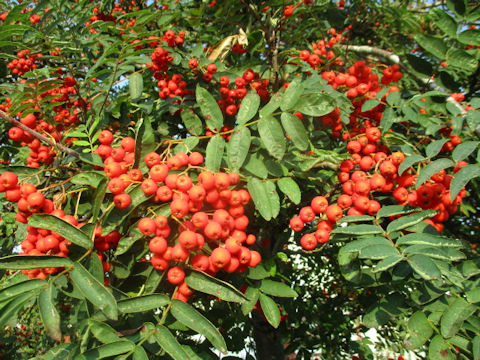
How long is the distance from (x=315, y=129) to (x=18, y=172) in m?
2.32

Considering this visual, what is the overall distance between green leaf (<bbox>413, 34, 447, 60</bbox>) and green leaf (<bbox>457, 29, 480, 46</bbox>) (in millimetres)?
101

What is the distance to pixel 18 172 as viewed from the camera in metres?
1.99

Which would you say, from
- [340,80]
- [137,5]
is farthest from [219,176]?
[137,5]

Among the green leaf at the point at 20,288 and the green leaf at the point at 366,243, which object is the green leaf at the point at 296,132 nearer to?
the green leaf at the point at 366,243

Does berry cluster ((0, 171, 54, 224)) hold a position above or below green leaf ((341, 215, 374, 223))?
above

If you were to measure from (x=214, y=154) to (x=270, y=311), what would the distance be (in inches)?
42.5

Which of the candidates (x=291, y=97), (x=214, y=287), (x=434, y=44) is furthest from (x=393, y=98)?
(x=214, y=287)

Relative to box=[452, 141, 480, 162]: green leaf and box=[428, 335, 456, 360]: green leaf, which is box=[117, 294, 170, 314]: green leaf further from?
box=[452, 141, 480, 162]: green leaf

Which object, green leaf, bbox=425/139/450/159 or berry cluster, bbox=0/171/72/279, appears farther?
green leaf, bbox=425/139/450/159

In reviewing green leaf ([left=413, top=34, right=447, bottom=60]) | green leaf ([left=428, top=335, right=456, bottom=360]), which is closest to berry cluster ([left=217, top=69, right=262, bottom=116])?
green leaf ([left=413, top=34, right=447, bottom=60])

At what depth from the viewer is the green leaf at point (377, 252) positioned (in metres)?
1.47

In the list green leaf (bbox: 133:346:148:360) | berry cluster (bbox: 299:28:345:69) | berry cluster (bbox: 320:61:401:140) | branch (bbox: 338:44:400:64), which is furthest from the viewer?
branch (bbox: 338:44:400:64)

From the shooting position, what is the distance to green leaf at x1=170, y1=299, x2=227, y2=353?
1484 mm

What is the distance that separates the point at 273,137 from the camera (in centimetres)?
180
